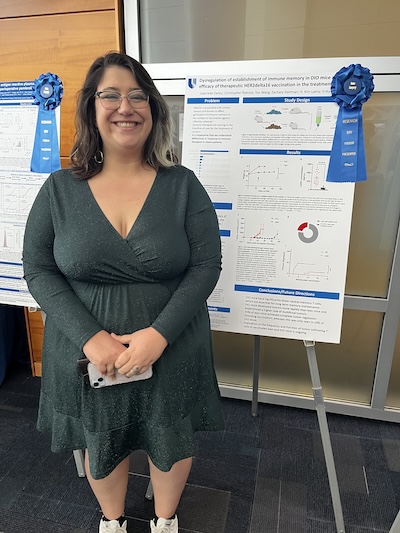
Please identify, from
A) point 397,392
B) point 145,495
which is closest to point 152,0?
point 145,495

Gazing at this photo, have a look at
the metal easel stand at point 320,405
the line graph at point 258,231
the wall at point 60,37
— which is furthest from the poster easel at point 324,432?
the wall at point 60,37

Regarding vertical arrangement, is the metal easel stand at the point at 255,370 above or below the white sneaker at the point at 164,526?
above

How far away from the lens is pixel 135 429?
1.24 metres

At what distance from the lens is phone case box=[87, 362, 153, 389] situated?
3.61 ft

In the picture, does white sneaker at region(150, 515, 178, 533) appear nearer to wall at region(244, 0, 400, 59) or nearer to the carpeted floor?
the carpeted floor

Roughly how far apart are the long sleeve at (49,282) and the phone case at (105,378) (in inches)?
3.1

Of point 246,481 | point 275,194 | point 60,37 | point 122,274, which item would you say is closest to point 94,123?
point 122,274

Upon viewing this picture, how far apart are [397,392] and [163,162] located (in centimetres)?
185

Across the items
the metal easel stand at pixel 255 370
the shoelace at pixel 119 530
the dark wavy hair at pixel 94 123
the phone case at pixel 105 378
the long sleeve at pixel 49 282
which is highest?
the dark wavy hair at pixel 94 123

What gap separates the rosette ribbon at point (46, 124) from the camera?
1543mm

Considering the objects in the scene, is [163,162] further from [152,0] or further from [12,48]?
[12,48]

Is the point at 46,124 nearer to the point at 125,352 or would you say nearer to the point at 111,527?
the point at 125,352

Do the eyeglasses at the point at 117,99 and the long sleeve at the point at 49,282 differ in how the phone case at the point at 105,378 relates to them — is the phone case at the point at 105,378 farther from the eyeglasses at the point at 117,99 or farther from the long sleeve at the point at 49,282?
the eyeglasses at the point at 117,99

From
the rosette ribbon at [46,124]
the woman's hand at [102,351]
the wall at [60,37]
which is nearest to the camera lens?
the woman's hand at [102,351]
